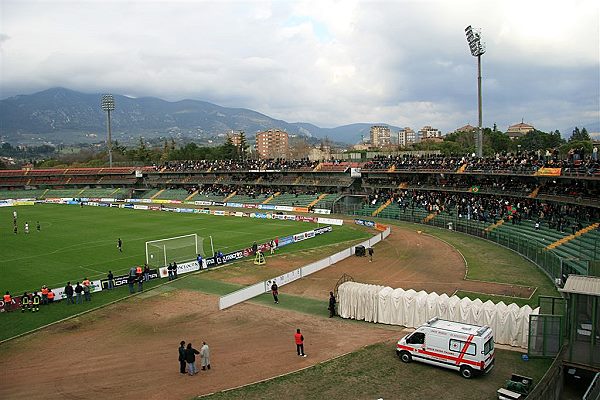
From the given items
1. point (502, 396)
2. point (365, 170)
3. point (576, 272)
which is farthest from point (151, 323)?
point (365, 170)

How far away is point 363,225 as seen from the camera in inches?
2304

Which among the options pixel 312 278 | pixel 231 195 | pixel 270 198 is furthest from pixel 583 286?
pixel 231 195

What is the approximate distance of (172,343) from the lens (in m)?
22.2

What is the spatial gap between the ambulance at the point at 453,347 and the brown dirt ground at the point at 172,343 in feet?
9.83

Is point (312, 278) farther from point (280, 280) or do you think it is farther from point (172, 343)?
point (172, 343)

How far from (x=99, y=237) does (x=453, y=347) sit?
4395 centimetres

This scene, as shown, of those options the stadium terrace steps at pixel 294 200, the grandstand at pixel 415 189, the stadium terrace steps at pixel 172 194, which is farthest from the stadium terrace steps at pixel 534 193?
the stadium terrace steps at pixel 172 194

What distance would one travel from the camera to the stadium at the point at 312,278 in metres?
18.0

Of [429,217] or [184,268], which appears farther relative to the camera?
[429,217]

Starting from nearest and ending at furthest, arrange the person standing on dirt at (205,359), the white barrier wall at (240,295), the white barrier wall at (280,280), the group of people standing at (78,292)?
the person standing on dirt at (205,359), the white barrier wall at (240,295), the white barrier wall at (280,280), the group of people standing at (78,292)

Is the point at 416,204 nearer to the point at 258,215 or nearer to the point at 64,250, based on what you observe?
the point at 258,215

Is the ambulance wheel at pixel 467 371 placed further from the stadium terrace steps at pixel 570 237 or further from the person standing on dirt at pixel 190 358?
the stadium terrace steps at pixel 570 237

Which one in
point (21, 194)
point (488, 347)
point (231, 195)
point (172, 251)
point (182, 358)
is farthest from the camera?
point (21, 194)

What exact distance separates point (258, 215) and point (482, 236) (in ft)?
102
